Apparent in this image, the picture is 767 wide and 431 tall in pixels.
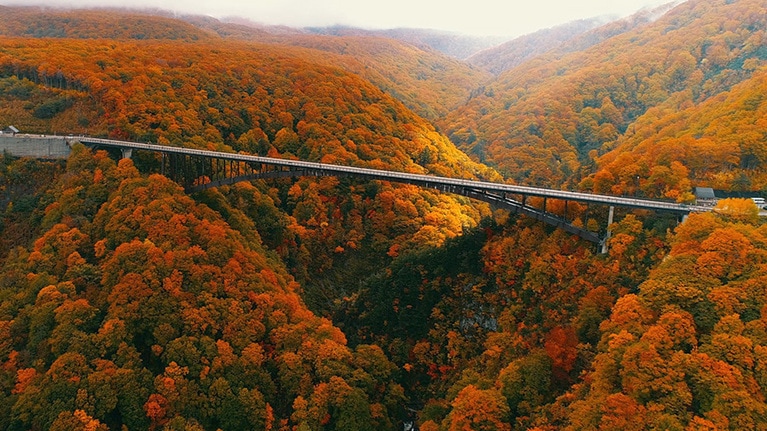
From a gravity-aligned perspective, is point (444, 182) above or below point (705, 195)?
below

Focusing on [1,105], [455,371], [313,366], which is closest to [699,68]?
[455,371]

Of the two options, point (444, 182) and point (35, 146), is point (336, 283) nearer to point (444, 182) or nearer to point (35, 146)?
point (444, 182)

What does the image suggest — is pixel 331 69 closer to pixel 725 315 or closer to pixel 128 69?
pixel 128 69

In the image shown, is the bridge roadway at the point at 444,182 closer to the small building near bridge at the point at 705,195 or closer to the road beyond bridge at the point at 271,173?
the road beyond bridge at the point at 271,173

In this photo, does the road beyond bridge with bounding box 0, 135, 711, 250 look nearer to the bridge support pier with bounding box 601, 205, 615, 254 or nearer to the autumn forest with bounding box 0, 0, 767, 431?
the bridge support pier with bounding box 601, 205, 615, 254

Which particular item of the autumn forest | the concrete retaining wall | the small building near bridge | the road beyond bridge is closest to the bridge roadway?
the road beyond bridge

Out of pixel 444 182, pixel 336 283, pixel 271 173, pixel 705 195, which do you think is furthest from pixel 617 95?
pixel 271 173

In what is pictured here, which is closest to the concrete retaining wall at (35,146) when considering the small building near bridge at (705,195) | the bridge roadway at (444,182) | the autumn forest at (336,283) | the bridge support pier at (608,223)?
the autumn forest at (336,283)
